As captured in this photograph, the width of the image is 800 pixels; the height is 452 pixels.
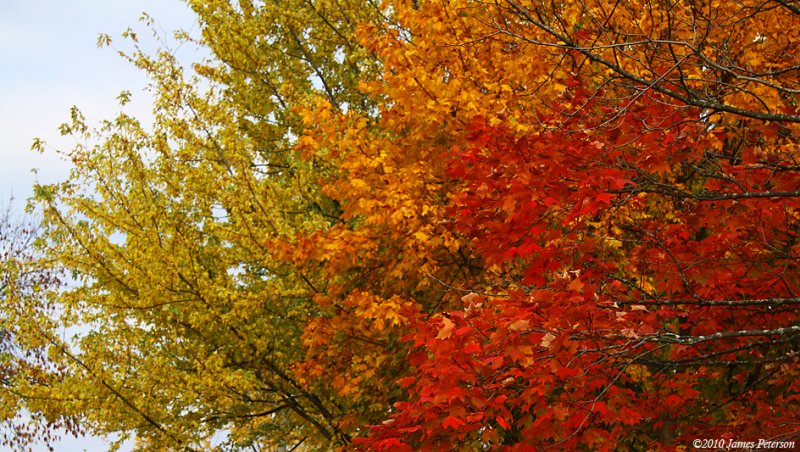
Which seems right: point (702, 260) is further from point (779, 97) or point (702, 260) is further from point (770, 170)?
point (779, 97)

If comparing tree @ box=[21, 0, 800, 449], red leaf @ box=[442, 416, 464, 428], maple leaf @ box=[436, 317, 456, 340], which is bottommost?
red leaf @ box=[442, 416, 464, 428]

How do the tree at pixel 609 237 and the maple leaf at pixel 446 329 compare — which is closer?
the maple leaf at pixel 446 329

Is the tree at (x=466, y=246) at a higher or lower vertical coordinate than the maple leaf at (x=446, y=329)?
higher

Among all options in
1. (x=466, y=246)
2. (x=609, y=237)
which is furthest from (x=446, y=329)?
(x=466, y=246)

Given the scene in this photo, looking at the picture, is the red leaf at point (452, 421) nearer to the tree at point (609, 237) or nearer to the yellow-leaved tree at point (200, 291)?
the tree at point (609, 237)

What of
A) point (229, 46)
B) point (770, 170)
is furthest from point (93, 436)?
point (770, 170)

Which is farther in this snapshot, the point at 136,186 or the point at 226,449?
the point at 226,449

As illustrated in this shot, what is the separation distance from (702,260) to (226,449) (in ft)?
40.9

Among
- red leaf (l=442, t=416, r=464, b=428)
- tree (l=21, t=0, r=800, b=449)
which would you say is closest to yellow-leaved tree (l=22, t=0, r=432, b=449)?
tree (l=21, t=0, r=800, b=449)

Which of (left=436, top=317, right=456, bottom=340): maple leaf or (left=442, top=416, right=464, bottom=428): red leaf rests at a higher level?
(left=436, top=317, right=456, bottom=340): maple leaf

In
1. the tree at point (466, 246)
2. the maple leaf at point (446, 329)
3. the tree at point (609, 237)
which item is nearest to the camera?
the maple leaf at point (446, 329)

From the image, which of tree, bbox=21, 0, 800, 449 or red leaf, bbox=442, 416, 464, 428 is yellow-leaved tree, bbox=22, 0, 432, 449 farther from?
red leaf, bbox=442, 416, 464, 428

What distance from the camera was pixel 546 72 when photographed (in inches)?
352

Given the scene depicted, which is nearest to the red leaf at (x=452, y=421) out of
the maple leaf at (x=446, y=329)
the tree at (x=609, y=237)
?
the tree at (x=609, y=237)
